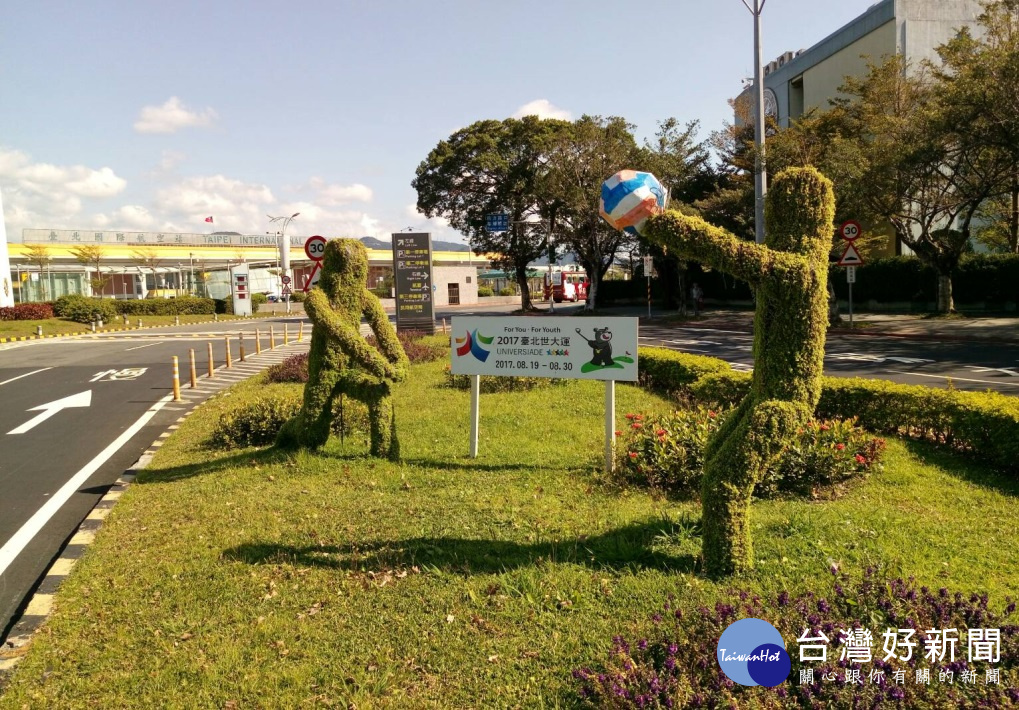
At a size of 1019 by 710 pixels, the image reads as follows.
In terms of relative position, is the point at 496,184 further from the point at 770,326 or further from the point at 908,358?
the point at 770,326

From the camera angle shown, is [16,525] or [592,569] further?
[16,525]

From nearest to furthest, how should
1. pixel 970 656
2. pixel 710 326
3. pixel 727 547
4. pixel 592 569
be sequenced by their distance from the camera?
pixel 970 656 < pixel 727 547 < pixel 592 569 < pixel 710 326

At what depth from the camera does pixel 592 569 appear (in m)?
4.44

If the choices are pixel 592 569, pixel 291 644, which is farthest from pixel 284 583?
pixel 592 569

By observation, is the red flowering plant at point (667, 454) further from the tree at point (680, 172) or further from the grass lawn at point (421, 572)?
the tree at point (680, 172)

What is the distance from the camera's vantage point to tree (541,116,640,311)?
101 ft

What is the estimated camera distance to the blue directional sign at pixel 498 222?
117 ft

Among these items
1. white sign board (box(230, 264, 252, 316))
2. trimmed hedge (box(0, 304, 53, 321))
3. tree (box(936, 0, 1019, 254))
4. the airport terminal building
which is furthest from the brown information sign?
the airport terminal building

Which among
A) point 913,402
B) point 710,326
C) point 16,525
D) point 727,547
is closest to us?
point 727,547

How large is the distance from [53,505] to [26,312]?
115 ft

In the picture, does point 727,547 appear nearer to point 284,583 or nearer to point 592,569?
point 592,569

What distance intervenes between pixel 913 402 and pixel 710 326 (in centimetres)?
2055

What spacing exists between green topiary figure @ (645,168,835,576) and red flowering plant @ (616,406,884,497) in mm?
1732

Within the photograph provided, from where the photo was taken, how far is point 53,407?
12461mm
